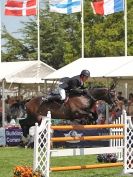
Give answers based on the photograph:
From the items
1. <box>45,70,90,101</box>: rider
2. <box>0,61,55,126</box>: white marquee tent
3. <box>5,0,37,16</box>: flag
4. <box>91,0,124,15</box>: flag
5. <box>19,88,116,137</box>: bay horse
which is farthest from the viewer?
<box>5,0,37,16</box>: flag

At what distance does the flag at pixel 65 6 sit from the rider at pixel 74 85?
42.1 ft

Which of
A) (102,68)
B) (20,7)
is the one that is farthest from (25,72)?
(102,68)

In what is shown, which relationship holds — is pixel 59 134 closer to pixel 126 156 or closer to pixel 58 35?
pixel 126 156

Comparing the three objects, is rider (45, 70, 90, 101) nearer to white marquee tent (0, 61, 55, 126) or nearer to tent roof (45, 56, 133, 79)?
tent roof (45, 56, 133, 79)

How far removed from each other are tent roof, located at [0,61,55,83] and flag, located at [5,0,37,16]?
2.47 m

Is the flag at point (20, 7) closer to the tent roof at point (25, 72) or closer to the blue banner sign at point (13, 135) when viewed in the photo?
the tent roof at point (25, 72)

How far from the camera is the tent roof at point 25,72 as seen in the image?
83.4ft

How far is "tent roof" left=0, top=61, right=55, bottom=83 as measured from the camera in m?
25.4

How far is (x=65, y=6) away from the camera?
27.1m

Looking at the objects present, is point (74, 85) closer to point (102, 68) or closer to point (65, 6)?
point (102, 68)

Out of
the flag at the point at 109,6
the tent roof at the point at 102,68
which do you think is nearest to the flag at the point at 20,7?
the flag at the point at 109,6

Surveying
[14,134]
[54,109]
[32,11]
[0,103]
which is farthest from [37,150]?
[32,11]

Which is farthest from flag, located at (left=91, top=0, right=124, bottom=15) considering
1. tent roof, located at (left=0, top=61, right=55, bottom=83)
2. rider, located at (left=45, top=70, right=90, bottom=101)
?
rider, located at (left=45, top=70, right=90, bottom=101)

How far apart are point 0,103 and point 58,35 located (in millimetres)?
27987
